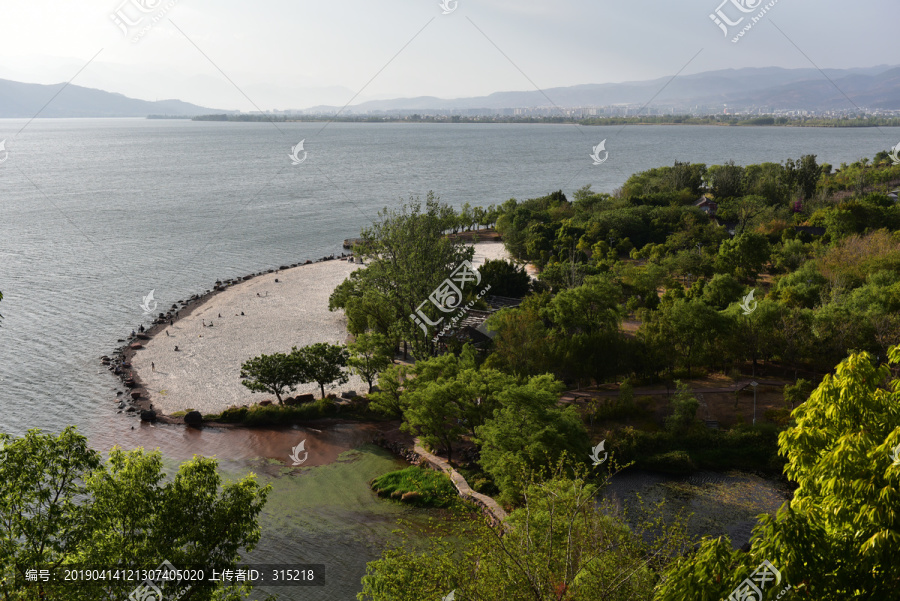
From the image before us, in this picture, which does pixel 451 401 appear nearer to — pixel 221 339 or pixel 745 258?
pixel 221 339

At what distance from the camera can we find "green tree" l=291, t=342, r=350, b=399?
26969 millimetres

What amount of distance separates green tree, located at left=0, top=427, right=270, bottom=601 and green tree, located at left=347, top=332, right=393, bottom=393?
16067 mm

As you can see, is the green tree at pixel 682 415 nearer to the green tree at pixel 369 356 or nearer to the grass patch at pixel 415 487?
the grass patch at pixel 415 487

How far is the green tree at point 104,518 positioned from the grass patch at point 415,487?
9.94m

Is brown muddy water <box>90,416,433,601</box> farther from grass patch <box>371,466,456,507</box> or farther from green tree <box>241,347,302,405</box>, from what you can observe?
green tree <box>241,347,302,405</box>

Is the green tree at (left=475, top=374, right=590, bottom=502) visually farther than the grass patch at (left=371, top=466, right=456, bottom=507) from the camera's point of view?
No

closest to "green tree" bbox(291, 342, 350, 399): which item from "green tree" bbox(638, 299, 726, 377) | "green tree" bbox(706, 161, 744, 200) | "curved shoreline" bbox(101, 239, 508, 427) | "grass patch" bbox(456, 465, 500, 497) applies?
"curved shoreline" bbox(101, 239, 508, 427)

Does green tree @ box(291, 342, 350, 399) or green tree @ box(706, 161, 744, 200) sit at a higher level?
green tree @ box(706, 161, 744, 200)

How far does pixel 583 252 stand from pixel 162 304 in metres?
31.8

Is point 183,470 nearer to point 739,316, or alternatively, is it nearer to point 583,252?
point 739,316

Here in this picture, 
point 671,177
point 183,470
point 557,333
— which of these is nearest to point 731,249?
point 557,333

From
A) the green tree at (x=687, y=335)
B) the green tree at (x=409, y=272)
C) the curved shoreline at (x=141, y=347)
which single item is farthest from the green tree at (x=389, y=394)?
the green tree at (x=687, y=335)

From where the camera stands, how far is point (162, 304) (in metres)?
44.2
